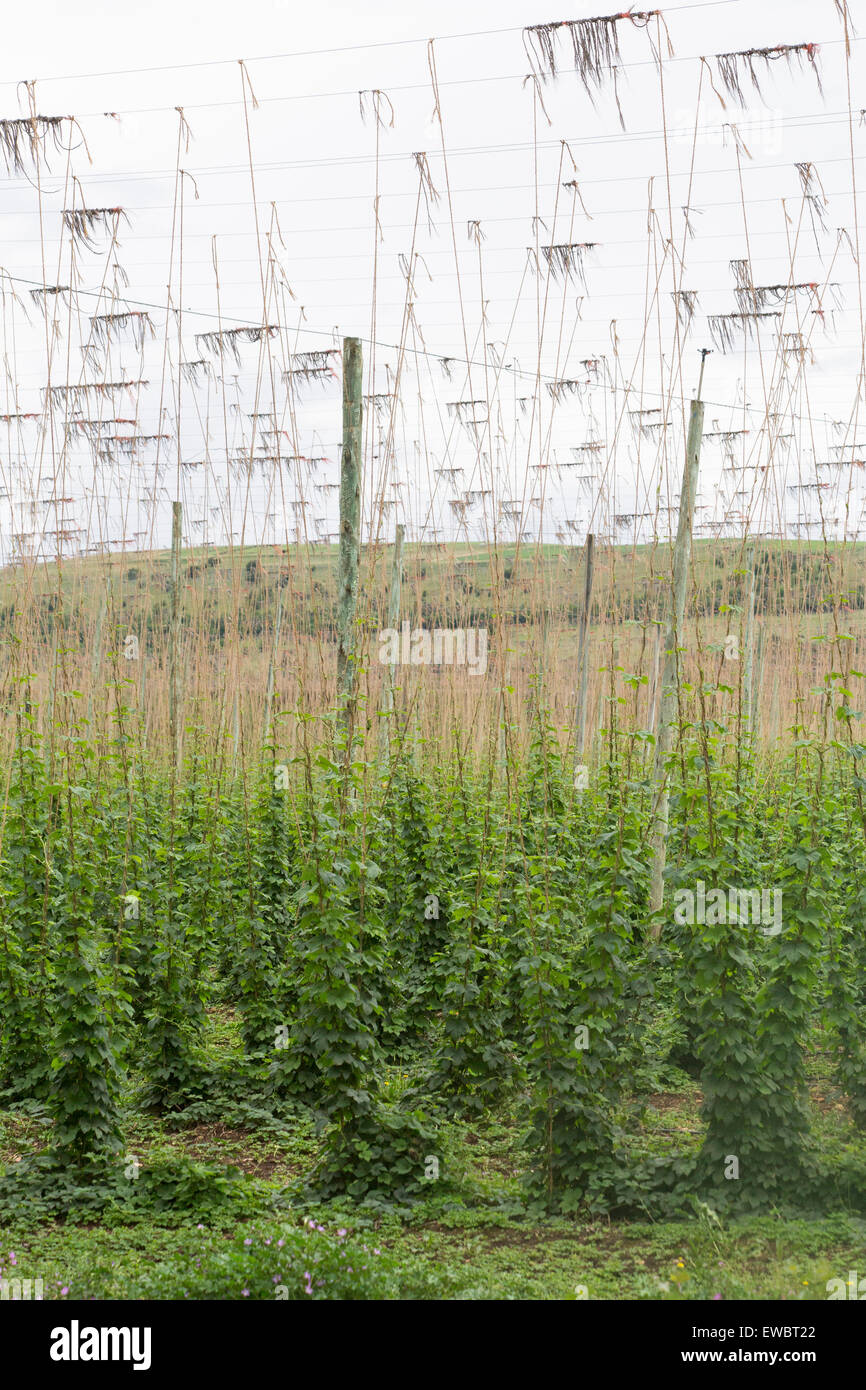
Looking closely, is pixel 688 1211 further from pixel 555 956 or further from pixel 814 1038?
pixel 814 1038

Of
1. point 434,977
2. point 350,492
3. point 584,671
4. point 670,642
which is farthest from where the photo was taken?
point 584,671

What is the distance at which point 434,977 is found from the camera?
5.73 m

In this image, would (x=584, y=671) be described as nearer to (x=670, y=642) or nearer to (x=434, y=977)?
(x=670, y=642)

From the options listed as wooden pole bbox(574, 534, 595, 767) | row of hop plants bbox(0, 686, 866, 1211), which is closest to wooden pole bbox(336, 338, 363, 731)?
row of hop plants bbox(0, 686, 866, 1211)

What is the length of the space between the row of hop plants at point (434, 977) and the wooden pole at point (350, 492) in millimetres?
908

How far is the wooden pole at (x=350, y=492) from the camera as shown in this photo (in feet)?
17.8

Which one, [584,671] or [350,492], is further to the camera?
[584,671]

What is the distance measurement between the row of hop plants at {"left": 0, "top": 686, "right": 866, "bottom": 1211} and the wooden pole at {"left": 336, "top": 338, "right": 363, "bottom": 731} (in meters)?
0.91

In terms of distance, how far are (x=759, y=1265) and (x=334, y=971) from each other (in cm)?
176

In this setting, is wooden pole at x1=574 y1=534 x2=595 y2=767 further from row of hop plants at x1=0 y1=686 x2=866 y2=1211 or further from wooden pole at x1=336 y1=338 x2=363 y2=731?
wooden pole at x1=336 y1=338 x2=363 y2=731

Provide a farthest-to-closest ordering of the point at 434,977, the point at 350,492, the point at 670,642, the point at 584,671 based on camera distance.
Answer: the point at 584,671, the point at 434,977, the point at 350,492, the point at 670,642

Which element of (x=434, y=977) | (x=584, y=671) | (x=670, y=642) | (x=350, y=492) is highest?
(x=350, y=492)

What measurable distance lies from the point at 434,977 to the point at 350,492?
104 inches

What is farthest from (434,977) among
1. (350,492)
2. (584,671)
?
(584,671)
